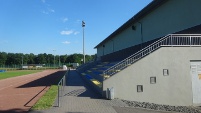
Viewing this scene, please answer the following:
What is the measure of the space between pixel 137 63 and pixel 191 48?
3596 millimetres

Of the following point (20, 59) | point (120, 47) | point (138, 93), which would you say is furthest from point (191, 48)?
point (20, 59)

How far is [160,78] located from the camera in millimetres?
14266

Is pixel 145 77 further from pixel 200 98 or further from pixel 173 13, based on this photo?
pixel 173 13

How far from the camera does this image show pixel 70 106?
1148 cm

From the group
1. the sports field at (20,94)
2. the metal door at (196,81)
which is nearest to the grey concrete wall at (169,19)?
the metal door at (196,81)

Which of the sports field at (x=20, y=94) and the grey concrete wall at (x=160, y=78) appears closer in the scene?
the sports field at (x=20, y=94)

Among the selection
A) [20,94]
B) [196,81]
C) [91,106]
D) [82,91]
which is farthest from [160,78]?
[20,94]

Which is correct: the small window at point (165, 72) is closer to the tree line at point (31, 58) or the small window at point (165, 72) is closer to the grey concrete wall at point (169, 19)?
the grey concrete wall at point (169, 19)

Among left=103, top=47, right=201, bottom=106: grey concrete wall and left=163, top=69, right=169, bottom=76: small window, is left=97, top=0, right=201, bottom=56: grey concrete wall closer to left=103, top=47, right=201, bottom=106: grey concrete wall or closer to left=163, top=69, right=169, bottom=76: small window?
left=103, top=47, right=201, bottom=106: grey concrete wall

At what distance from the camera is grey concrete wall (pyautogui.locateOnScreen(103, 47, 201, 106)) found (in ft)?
45.9

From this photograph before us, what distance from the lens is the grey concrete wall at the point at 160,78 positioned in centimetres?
1400

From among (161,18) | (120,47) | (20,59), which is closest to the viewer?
(161,18)

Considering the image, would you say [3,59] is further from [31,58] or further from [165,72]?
[165,72]

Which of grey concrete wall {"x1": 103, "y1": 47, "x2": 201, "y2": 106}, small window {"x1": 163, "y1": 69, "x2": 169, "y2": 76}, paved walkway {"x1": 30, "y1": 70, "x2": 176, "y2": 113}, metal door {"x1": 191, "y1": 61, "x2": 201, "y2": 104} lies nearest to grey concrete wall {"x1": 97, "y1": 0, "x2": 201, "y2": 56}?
grey concrete wall {"x1": 103, "y1": 47, "x2": 201, "y2": 106}
